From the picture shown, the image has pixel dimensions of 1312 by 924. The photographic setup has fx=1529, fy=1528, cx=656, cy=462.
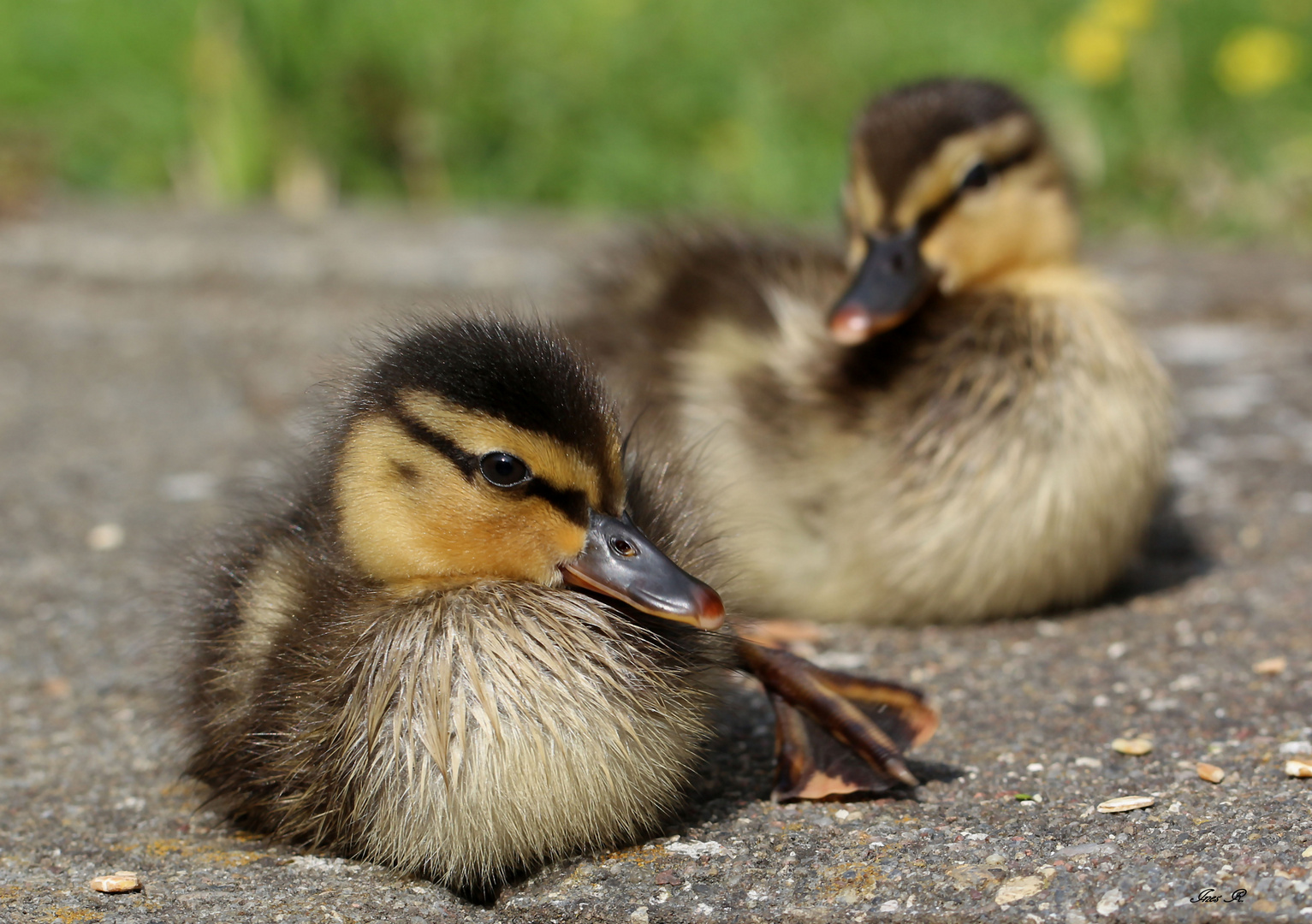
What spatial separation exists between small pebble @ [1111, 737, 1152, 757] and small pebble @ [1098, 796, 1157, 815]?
0.21 m

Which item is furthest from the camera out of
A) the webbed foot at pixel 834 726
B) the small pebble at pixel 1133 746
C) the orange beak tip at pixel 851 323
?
the orange beak tip at pixel 851 323

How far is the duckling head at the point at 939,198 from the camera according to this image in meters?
3.45

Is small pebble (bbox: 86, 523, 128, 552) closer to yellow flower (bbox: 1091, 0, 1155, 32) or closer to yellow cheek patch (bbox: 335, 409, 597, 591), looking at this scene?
yellow cheek patch (bbox: 335, 409, 597, 591)

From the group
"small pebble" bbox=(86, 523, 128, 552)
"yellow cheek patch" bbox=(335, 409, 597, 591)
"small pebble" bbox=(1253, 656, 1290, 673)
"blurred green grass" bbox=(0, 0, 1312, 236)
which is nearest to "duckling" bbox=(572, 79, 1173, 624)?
"small pebble" bbox=(1253, 656, 1290, 673)

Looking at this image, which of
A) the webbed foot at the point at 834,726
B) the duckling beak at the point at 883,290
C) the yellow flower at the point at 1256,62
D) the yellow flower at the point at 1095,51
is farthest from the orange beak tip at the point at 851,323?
the yellow flower at the point at 1256,62

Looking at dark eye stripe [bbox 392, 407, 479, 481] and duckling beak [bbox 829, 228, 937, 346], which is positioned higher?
duckling beak [bbox 829, 228, 937, 346]

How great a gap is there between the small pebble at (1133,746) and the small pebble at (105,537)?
2518 mm

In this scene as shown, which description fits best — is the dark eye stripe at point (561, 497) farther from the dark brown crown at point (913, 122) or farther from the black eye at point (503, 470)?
the dark brown crown at point (913, 122)

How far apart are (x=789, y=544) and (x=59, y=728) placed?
62.0 inches

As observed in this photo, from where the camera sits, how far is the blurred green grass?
6504 mm

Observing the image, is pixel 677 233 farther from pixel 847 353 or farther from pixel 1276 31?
pixel 1276 31

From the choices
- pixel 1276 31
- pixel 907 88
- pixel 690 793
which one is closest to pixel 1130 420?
pixel 907 88
